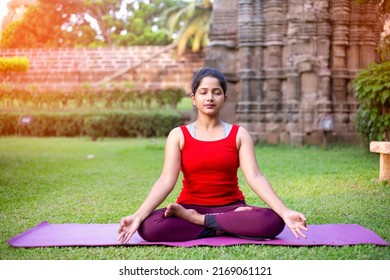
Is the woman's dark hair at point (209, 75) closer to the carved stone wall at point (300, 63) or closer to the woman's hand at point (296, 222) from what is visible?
the woman's hand at point (296, 222)

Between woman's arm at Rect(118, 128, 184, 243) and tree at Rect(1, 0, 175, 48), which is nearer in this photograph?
woman's arm at Rect(118, 128, 184, 243)

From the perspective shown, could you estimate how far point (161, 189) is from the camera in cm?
352

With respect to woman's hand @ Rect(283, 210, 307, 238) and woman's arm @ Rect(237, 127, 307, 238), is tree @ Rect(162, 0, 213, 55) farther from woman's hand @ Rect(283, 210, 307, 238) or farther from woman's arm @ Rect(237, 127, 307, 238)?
woman's hand @ Rect(283, 210, 307, 238)

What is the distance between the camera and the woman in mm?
3457

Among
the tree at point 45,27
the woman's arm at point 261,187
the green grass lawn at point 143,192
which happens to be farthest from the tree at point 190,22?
the woman's arm at point 261,187

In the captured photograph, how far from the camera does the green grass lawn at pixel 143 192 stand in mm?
3297

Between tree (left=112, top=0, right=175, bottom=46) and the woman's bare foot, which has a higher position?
tree (left=112, top=0, right=175, bottom=46)

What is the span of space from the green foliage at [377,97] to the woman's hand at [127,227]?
168 inches

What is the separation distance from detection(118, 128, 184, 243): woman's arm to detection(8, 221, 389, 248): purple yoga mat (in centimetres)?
17

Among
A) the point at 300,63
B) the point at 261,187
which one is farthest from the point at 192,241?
the point at 300,63

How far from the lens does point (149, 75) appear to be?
2566 centimetres

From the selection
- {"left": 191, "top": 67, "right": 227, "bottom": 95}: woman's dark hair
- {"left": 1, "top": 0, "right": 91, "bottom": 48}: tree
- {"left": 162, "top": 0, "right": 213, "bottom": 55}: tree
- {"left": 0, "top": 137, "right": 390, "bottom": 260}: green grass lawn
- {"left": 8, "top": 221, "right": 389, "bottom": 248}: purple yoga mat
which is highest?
{"left": 162, "top": 0, "right": 213, "bottom": 55}: tree

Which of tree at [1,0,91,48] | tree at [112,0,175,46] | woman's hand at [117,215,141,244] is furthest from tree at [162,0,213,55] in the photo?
woman's hand at [117,215,141,244]

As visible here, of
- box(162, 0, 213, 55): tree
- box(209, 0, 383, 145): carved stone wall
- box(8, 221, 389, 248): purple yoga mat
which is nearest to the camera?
box(8, 221, 389, 248): purple yoga mat
